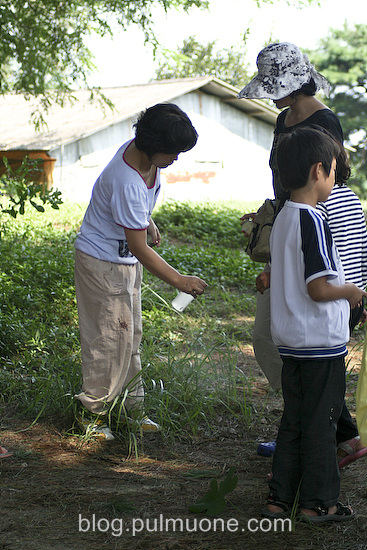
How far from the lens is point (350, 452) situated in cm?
314

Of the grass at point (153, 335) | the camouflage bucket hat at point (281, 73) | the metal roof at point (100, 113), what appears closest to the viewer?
the camouflage bucket hat at point (281, 73)

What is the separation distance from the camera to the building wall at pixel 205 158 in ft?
60.9

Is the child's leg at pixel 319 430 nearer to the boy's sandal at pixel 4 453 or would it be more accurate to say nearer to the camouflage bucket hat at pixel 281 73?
the camouflage bucket hat at pixel 281 73

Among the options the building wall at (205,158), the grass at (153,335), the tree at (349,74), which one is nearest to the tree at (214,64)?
the tree at (349,74)

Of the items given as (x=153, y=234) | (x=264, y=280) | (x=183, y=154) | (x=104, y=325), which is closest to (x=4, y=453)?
(x=104, y=325)

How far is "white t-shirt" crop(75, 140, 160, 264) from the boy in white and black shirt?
79cm

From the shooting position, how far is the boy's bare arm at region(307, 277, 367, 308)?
241 centimetres

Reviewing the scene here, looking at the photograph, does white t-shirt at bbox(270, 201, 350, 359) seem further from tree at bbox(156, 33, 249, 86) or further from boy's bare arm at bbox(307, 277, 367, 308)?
tree at bbox(156, 33, 249, 86)

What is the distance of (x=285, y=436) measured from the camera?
266 cm

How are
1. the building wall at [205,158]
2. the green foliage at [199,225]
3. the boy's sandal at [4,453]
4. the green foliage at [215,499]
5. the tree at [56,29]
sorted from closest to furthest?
1. the green foliage at [215,499]
2. the boy's sandal at [4,453]
3. the tree at [56,29]
4. the green foliage at [199,225]
5. the building wall at [205,158]

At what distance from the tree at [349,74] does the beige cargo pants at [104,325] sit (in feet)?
102

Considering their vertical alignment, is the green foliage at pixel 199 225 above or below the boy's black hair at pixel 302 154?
below

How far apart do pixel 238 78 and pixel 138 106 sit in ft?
77.1

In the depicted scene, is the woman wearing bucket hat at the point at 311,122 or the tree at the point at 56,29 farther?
the tree at the point at 56,29
